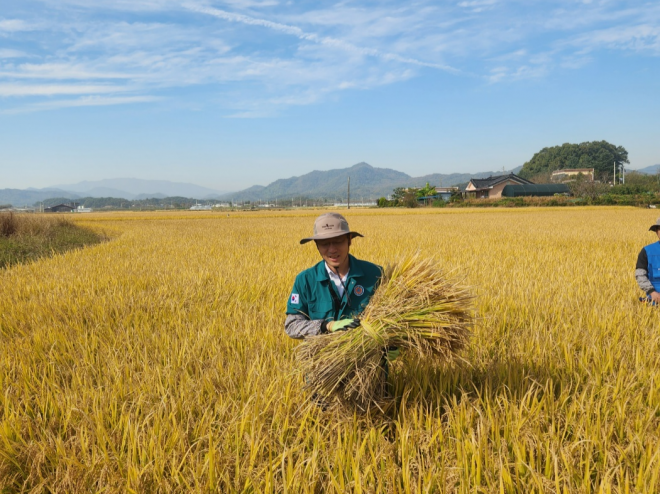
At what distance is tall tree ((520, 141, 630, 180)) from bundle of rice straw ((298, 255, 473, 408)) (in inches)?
4528

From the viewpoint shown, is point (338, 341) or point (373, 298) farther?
point (373, 298)

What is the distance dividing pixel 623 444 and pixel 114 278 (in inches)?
220

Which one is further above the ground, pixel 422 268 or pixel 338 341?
pixel 422 268

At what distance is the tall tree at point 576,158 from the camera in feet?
350

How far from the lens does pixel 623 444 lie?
6.22 feet

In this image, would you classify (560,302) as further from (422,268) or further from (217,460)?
(217,460)

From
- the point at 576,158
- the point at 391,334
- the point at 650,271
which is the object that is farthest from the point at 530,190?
the point at 576,158

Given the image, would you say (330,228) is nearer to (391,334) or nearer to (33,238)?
(391,334)

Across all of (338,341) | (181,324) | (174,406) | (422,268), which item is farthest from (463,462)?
(181,324)

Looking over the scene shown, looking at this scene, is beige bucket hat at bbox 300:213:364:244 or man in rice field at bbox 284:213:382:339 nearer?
beige bucket hat at bbox 300:213:364:244

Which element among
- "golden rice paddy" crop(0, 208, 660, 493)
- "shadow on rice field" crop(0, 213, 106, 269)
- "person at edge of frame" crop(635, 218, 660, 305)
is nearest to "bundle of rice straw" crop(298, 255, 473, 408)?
"golden rice paddy" crop(0, 208, 660, 493)

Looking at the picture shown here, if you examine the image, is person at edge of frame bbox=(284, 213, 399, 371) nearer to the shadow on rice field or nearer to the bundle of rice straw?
the bundle of rice straw

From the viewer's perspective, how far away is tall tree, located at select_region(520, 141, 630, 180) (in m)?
107

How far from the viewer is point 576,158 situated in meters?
109
